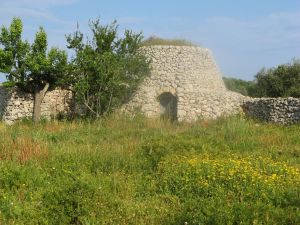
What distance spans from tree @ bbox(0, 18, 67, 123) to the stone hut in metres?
4.02

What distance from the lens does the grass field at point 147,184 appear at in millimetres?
6492

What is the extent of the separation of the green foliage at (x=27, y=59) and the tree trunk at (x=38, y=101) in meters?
0.22

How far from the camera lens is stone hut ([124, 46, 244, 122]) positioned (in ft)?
68.9

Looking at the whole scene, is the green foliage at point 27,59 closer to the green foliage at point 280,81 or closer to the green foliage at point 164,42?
the green foliage at point 164,42

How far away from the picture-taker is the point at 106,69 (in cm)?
1992

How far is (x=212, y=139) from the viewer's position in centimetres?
1288

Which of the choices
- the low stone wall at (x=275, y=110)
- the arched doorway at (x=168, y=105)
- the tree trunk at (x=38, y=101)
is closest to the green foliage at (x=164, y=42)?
the arched doorway at (x=168, y=105)

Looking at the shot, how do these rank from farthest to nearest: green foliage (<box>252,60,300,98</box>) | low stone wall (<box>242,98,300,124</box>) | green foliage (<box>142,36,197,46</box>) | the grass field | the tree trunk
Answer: green foliage (<box>252,60,300,98</box>)
green foliage (<box>142,36,197,46</box>)
the tree trunk
low stone wall (<box>242,98,300,124</box>)
the grass field

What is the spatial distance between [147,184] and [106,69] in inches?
478

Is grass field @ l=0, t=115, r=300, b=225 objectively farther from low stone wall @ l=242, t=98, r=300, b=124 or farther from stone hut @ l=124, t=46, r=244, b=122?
stone hut @ l=124, t=46, r=244, b=122

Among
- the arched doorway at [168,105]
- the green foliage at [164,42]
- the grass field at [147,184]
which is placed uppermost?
the green foliage at [164,42]

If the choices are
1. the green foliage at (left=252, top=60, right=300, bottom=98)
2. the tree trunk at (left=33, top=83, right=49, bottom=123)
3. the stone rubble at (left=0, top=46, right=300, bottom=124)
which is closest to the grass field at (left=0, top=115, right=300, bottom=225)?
the stone rubble at (left=0, top=46, right=300, bottom=124)

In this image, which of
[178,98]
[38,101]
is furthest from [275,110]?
[38,101]

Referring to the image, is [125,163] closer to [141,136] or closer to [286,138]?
[141,136]
